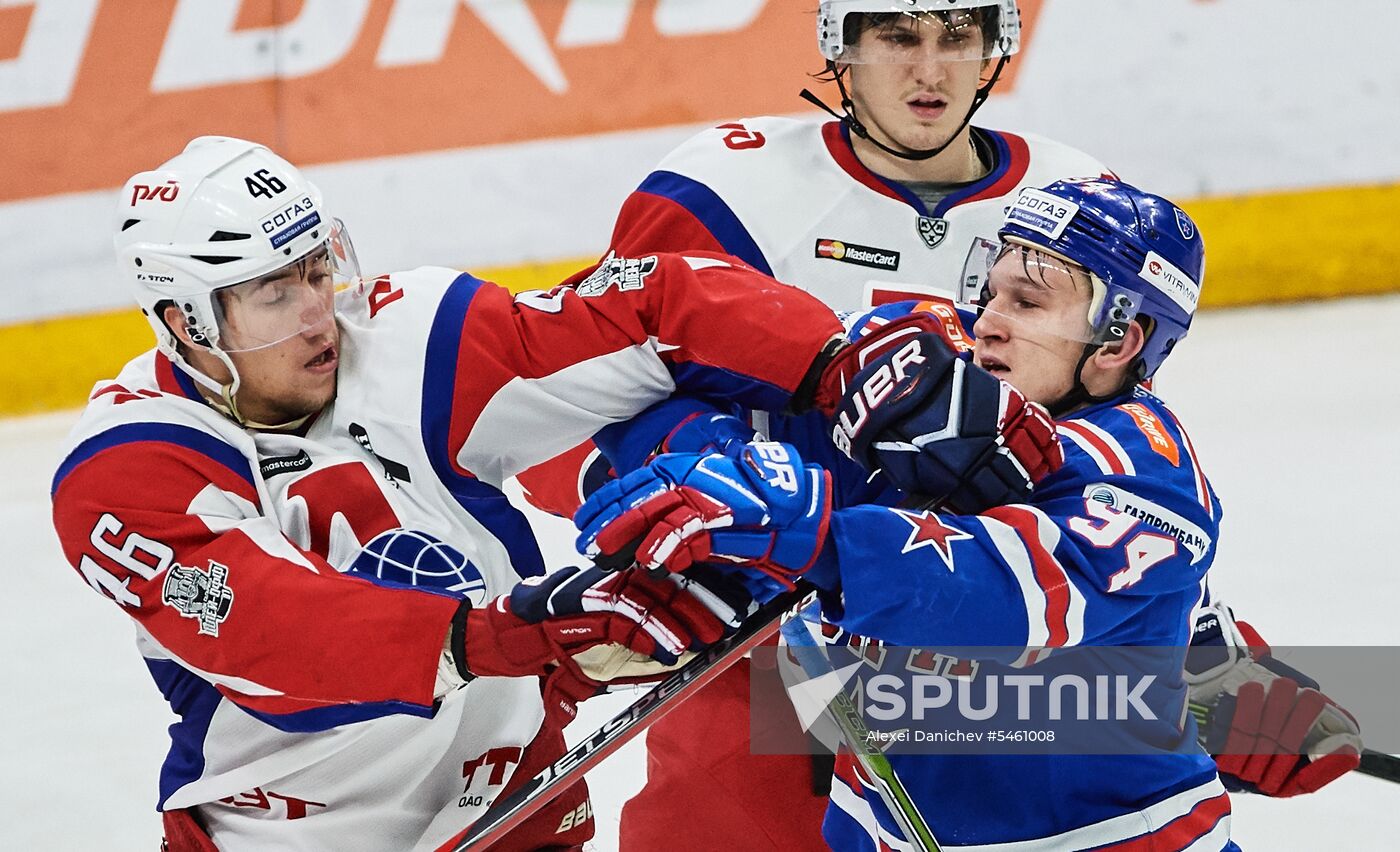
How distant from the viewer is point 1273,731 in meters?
2.30

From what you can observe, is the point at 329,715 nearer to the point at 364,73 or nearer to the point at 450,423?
the point at 450,423

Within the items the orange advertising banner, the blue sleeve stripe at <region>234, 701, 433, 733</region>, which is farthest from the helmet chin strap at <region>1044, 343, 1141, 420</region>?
the orange advertising banner

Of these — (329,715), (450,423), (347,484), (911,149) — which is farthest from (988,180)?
(329,715)

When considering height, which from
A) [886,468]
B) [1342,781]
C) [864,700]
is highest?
[886,468]

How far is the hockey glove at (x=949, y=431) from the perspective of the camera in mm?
1760

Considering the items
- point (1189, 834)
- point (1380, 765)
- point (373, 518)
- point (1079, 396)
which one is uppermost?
point (1079, 396)

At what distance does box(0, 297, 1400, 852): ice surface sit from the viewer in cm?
307

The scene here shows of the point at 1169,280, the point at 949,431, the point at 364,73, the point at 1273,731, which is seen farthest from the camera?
the point at 364,73

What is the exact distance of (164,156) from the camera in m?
5.10

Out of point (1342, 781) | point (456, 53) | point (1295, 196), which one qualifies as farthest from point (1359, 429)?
point (456, 53)

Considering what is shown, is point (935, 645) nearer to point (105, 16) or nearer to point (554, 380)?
point (554, 380)

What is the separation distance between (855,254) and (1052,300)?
1.88 ft

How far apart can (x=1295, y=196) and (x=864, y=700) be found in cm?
407

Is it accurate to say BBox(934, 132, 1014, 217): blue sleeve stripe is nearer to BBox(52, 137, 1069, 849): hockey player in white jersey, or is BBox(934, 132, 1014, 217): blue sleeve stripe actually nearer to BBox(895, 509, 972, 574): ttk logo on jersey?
BBox(52, 137, 1069, 849): hockey player in white jersey
